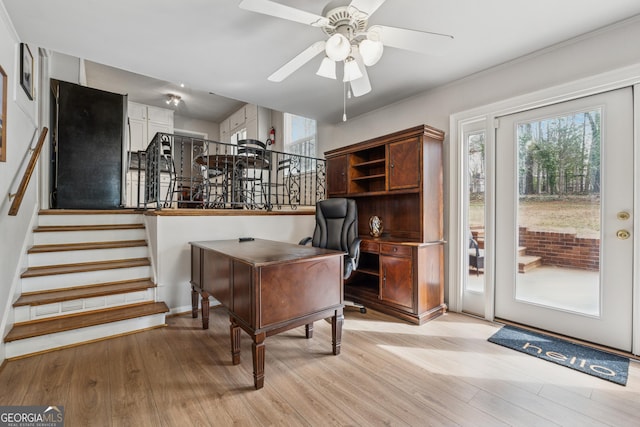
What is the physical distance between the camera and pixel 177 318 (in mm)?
2855

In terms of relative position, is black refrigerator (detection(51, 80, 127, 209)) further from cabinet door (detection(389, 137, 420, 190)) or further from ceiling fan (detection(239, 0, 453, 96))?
cabinet door (detection(389, 137, 420, 190))

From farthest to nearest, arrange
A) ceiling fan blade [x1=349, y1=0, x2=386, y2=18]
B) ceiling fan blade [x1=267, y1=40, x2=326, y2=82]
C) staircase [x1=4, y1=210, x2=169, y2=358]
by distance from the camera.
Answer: staircase [x1=4, y1=210, x2=169, y2=358]
ceiling fan blade [x1=267, y1=40, x2=326, y2=82]
ceiling fan blade [x1=349, y1=0, x2=386, y2=18]

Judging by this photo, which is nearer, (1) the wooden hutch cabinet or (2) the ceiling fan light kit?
(2) the ceiling fan light kit

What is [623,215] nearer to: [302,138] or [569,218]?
[569,218]

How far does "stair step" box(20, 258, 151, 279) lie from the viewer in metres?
2.46

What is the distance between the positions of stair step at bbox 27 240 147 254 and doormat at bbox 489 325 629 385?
3.68 m

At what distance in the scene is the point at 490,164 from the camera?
9.32 feet

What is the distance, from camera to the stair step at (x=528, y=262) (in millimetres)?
2604

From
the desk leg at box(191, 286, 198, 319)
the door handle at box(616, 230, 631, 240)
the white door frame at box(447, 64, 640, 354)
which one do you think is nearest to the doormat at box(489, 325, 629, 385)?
the white door frame at box(447, 64, 640, 354)

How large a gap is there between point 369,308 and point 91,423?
2.47 metres

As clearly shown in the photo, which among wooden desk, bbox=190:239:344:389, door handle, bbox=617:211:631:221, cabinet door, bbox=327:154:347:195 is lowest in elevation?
wooden desk, bbox=190:239:344:389

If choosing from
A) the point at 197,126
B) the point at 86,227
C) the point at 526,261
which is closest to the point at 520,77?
the point at 526,261

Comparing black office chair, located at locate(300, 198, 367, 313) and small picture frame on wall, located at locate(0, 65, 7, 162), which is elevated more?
small picture frame on wall, located at locate(0, 65, 7, 162)

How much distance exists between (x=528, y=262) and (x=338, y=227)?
6.08 feet
